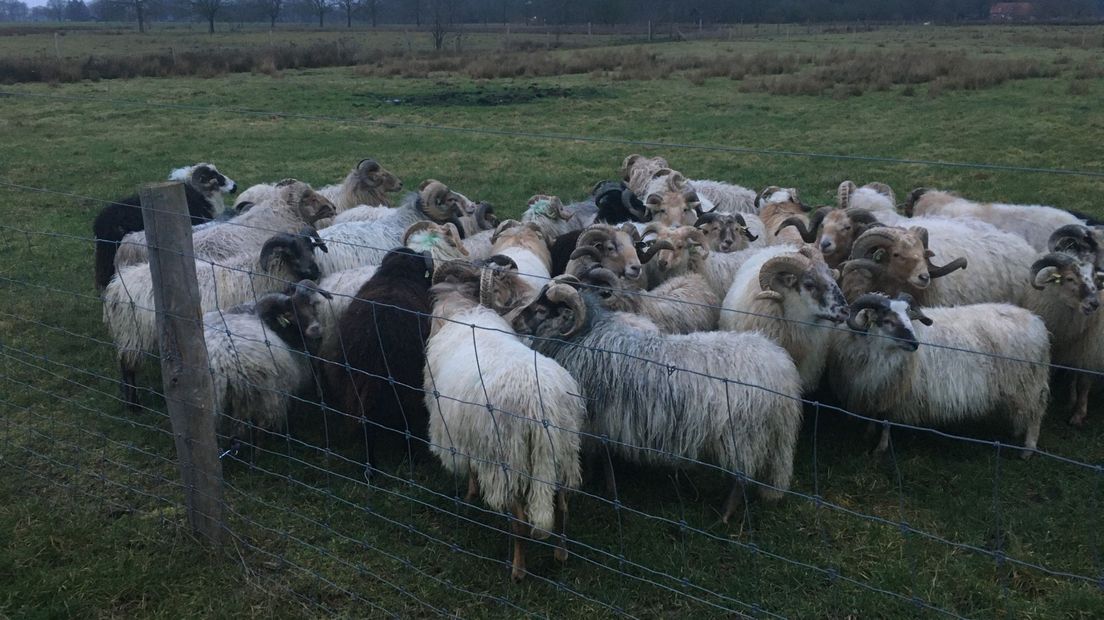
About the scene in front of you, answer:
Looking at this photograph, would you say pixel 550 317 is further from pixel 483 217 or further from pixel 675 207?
pixel 483 217

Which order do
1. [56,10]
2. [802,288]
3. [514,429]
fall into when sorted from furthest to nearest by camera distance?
[56,10] → [802,288] → [514,429]

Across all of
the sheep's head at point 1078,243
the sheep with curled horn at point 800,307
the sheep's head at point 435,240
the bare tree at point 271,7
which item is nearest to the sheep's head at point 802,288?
the sheep with curled horn at point 800,307

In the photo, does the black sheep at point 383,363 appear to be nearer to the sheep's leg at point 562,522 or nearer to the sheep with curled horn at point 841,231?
the sheep's leg at point 562,522

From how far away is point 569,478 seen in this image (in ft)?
14.9

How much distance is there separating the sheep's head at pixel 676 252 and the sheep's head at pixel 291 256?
2.96 metres

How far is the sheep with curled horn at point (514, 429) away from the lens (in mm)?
4387

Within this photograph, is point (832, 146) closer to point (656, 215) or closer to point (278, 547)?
point (656, 215)

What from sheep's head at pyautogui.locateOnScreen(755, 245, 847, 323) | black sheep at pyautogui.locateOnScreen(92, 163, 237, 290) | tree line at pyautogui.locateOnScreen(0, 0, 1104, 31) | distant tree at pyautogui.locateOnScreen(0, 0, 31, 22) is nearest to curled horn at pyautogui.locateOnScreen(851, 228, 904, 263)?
sheep's head at pyautogui.locateOnScreen(755, 245, 847, 323)

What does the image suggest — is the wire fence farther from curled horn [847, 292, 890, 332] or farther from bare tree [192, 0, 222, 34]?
bare tree [192, 0, 222, 34]

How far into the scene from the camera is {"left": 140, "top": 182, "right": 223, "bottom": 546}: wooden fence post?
4078mm

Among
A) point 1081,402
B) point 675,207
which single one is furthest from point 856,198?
point 1081,402

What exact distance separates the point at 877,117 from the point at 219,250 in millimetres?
18395

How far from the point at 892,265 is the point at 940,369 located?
1276mm

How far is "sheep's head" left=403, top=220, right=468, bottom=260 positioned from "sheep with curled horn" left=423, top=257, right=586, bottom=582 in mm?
2775
